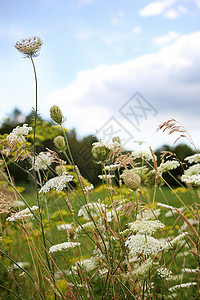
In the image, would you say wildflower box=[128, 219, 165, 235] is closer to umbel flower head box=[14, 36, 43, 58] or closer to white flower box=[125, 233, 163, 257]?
white flower box=[125, 233, 163, 257]

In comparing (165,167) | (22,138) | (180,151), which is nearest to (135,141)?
(165,167)

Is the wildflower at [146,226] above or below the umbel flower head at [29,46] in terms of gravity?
below

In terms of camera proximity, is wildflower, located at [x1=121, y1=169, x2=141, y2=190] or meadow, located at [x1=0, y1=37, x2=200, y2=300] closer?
meadow, located at [x1=0, y1=37, x2=200, y2=300]

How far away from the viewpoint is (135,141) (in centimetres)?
249

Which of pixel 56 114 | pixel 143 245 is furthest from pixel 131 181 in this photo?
pixel 56 114

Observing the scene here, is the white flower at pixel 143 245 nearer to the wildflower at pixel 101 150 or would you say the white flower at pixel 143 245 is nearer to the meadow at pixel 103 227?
the meadow at pixel 103 227

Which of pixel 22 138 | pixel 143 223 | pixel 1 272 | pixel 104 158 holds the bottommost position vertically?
pixel 1 272

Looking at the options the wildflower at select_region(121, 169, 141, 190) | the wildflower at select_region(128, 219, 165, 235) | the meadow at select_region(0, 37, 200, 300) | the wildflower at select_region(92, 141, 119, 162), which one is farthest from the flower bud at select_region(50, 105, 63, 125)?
the wildflower at select_region(128, 219, 165, 235)

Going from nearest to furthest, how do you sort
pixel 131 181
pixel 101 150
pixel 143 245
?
1. pixel 143 245
2. pixel 131 181
3. pixel 101 150

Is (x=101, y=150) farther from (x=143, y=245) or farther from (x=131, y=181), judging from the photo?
(x=143, y=245)

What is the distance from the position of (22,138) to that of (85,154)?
7575 millimetres

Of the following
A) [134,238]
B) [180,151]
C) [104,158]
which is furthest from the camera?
[180,151]

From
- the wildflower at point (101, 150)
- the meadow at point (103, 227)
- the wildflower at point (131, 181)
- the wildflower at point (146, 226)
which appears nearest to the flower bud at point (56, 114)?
the meadow at point (103, 227)

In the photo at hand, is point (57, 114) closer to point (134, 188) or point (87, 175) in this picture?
point (134, 188)
